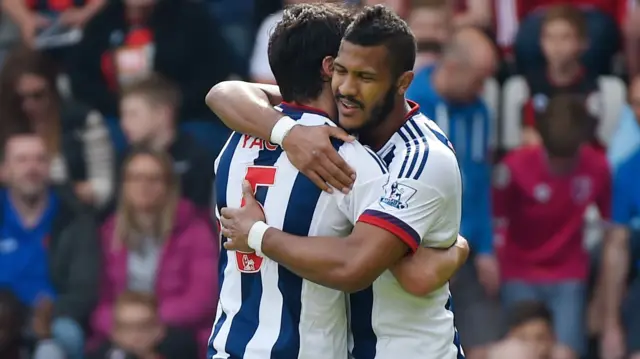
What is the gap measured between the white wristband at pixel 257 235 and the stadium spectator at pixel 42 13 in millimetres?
4913

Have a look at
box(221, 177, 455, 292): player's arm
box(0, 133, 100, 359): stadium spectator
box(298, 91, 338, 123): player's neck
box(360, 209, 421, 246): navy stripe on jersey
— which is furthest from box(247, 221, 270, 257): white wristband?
box(0, 133, 100, 359): stadium spectator

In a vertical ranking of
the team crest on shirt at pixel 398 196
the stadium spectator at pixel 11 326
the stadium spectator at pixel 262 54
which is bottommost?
the stadium spectator at pixel 11 326

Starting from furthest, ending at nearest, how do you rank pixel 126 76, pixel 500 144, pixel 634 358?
pixel 126 76 → pixel 500 144 → pixel 634 358

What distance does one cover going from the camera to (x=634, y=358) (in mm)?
7656

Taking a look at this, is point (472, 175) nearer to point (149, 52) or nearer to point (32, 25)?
point (149, 52)

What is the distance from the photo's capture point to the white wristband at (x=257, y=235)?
4.43 m

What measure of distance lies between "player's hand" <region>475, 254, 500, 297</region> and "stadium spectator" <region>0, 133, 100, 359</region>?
7.89 ft

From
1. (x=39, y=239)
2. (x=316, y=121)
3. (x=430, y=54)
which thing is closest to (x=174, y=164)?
(x=39, y=239)

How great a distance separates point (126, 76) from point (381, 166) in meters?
4.65

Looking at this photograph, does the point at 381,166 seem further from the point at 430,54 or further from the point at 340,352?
the point at 430,54

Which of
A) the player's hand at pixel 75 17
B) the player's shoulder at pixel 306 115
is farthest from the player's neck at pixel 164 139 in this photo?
the player's shoulder at pixel 306 115

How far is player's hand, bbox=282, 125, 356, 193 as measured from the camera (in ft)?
14.4

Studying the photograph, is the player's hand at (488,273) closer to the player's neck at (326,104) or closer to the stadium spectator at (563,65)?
the stadium spectator at (563,65)

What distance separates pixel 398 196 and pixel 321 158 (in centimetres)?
27
